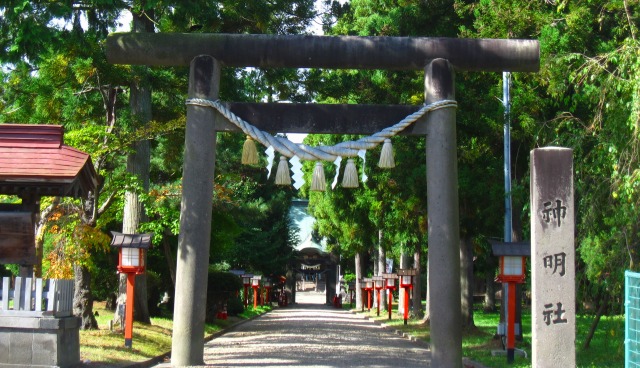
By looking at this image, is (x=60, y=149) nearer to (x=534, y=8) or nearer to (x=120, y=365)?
(x=120, y=365)

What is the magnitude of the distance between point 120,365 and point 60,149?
12.5 ft

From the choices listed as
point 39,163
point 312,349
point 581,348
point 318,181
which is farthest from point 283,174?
point 581,348

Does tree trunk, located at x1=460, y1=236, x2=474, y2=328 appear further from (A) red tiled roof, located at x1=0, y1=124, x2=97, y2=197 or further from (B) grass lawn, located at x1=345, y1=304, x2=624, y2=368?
(A) red tiled roof, located at x1=0, y1=124, x2=97, y2=197

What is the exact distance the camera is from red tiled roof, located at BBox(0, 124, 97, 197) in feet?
40.0

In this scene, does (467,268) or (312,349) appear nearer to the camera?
(312,349)

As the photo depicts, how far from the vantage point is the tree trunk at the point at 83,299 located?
63.1 ft

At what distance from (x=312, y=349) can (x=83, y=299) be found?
17.9 feet

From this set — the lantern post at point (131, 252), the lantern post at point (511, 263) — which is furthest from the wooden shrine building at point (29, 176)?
the lantern post at point (511, 263)

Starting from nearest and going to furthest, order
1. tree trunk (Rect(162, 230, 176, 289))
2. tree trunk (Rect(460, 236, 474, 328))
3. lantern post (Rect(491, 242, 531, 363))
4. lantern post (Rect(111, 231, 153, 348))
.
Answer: lantern post (Rect(491, 242, 531, 363)) < lantern post (Rect(111, 231, 153, 348)) < tree trunk (Rect(460, 236, 474, 328)) < tree trunk (Rect(162, 230, 176, 289))

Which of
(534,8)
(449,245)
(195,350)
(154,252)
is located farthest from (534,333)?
(154,252)

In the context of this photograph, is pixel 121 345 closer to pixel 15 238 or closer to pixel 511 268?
pixel 15 238

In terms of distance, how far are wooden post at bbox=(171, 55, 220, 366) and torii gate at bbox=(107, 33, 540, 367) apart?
15mm

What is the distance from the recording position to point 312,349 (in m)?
19.4

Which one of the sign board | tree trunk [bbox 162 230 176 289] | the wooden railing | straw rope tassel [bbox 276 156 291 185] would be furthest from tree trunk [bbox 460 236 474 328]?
the sign board
